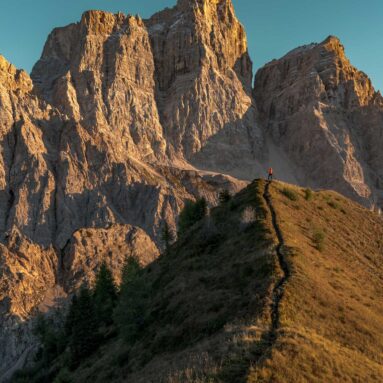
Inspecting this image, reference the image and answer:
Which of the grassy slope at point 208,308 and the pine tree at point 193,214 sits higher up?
the pine tree at point 193,214

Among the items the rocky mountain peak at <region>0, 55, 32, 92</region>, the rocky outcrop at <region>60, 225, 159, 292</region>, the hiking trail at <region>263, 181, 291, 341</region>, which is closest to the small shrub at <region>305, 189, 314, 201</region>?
the hiking trail at <region>263, 181, 291, 341</region>

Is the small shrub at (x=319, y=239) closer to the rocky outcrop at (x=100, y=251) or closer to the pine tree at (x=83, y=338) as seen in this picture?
the pine tree at (x=83, y=338)

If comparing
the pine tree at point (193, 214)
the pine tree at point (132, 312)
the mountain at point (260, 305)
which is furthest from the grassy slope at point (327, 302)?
the pine tree at point (193, 214)

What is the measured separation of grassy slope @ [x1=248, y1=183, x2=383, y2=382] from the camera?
79.0 feet

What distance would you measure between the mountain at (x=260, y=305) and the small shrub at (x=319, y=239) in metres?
0.09

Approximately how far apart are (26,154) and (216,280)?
135 meters

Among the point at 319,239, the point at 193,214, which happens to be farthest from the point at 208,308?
the point at 193,214

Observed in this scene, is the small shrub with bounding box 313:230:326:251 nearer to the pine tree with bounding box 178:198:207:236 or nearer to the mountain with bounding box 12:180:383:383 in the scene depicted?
the mountain with bounding box 12:180:383:383

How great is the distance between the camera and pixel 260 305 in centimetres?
3050

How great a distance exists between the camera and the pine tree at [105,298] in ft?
203

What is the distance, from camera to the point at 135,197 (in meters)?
167

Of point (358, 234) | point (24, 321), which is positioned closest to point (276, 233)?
point (358, 234)

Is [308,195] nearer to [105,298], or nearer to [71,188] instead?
[105,298]

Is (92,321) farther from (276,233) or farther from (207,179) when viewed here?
(207,179)
